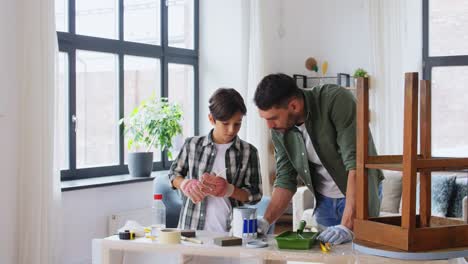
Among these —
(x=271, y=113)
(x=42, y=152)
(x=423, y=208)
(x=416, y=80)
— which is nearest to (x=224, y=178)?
(x=271, y=113)

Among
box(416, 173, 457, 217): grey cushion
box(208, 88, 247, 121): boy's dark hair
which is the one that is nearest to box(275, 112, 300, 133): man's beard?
box(208, 88, 247, 121): boy's dark hair

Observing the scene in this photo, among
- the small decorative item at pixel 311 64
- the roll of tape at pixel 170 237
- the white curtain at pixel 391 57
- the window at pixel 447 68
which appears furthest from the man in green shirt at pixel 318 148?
the small decorative item at pixel 311 64

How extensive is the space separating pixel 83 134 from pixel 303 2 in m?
3.18

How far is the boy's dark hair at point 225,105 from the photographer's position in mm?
2727

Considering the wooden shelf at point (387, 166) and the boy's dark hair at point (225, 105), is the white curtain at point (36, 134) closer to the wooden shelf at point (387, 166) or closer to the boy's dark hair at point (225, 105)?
the boy's dark hair at point (225, 105)

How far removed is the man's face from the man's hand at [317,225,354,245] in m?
0.46

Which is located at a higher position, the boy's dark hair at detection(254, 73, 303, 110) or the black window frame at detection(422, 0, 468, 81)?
the black window frame at detection(422, 0, 468, 81)

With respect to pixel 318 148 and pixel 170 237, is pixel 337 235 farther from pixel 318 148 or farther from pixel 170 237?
pixel 170 237

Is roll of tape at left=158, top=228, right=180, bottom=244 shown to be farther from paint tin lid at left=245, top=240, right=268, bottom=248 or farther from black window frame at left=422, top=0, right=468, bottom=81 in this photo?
black window frame at left=422, top=0, right=468, bottom=81

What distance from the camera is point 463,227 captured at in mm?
1918

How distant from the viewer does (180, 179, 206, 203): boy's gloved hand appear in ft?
8.93

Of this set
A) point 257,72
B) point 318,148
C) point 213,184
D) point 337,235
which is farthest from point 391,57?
point 337,235

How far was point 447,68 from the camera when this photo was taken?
22.4 ft

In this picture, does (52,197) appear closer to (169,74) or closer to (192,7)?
(169,74)
